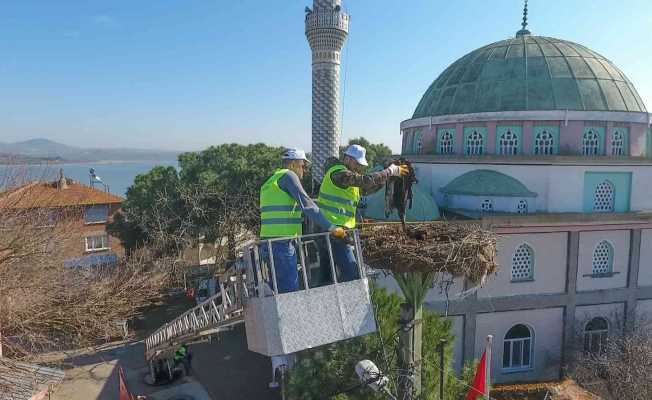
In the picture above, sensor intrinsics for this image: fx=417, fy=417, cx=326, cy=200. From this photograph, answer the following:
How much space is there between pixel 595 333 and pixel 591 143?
293 inches

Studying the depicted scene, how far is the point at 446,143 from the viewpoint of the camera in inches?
736

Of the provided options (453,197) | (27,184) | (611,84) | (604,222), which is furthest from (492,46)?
(27,184)

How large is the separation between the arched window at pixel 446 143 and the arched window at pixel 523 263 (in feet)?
17.5

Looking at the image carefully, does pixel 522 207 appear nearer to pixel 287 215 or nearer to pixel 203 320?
pixel 203 320

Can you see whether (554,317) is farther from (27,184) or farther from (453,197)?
(27,184)

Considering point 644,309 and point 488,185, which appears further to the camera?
point 644,309

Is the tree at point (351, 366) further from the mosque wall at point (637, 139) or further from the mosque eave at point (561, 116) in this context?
the mosque wall at point (637, 139)

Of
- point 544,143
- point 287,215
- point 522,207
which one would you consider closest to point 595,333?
point 522,207

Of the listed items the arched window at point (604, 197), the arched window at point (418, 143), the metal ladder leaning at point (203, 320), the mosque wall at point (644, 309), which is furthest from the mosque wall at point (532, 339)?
the metal ladder leaning at point (203, 320)

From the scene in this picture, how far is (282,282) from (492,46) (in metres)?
19.8

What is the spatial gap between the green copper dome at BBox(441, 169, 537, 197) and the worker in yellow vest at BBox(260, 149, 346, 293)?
41.3ft

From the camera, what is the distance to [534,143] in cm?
1678

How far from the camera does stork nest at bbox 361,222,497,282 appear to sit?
581 cm

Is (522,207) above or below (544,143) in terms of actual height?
below
